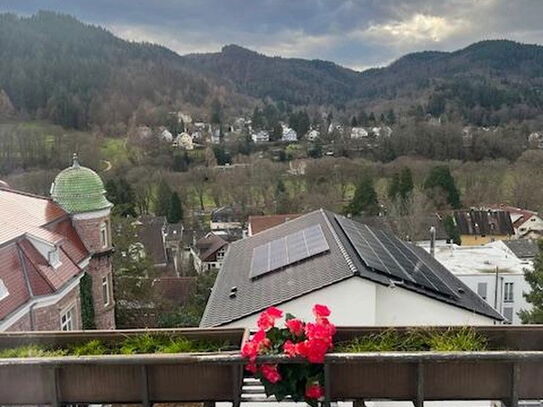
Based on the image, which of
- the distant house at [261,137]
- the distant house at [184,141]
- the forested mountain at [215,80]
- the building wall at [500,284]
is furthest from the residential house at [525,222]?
the distant house at [261,137]

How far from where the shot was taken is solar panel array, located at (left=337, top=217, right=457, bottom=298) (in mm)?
9891

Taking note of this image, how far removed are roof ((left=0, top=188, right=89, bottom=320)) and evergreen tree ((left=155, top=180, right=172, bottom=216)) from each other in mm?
29279

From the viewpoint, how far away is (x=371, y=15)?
9461 mm

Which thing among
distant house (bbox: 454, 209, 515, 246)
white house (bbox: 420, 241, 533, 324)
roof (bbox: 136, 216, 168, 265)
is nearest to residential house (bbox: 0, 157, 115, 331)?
white house (bbox: 420, 241, 533, 324)

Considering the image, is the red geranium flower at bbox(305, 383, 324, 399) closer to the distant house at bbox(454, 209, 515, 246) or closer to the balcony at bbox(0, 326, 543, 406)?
the balcony at bbox(0, 326, 543, 406)

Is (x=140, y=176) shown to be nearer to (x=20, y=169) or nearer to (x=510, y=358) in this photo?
(x=20, y=169)

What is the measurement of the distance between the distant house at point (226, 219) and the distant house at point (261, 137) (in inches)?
836

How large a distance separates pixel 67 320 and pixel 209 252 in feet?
79.7

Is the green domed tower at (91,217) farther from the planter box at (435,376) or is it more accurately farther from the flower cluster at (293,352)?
the planter box at (435,376)

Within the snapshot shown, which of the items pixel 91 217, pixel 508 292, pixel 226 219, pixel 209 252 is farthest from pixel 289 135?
pixel 91 217

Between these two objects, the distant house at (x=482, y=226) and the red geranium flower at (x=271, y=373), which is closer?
the red geranium flower at (x=271, y=373)

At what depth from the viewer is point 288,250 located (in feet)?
38.8

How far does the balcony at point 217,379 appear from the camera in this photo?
378cm

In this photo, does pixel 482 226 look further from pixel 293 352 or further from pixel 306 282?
pixel 293 352
